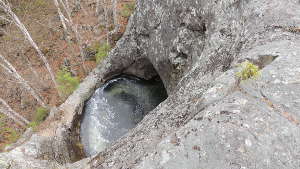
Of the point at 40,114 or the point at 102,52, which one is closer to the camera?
the point at 40,114

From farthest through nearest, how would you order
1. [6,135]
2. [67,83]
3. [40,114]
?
[67,83] < [6,135] < [40,114]

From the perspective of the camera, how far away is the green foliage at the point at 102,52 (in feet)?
52.5

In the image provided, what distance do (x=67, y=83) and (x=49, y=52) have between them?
366cm

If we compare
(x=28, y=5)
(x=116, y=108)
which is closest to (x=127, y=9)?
(x=28, y=5)

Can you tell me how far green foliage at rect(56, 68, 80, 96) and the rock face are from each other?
4700 mm

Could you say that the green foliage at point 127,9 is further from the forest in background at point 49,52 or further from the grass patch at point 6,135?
the grass patch at point 6,135

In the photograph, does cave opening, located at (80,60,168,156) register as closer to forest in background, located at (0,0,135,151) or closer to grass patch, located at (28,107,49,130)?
forest in background, located at (0,0,135,151)

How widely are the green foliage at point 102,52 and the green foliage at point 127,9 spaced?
2952 mm

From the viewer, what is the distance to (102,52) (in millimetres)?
16141

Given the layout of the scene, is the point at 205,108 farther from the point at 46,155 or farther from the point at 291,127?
the point at 46,155

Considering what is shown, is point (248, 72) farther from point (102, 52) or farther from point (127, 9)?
point (127, 9)

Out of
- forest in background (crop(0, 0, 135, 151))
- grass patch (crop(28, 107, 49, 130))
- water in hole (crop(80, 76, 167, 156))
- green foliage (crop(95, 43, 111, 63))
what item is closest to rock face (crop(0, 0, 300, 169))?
water in hole (crop(80, 76, 167, 156))

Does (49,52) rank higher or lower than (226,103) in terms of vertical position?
lower

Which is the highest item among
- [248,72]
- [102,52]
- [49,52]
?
[248,72]
